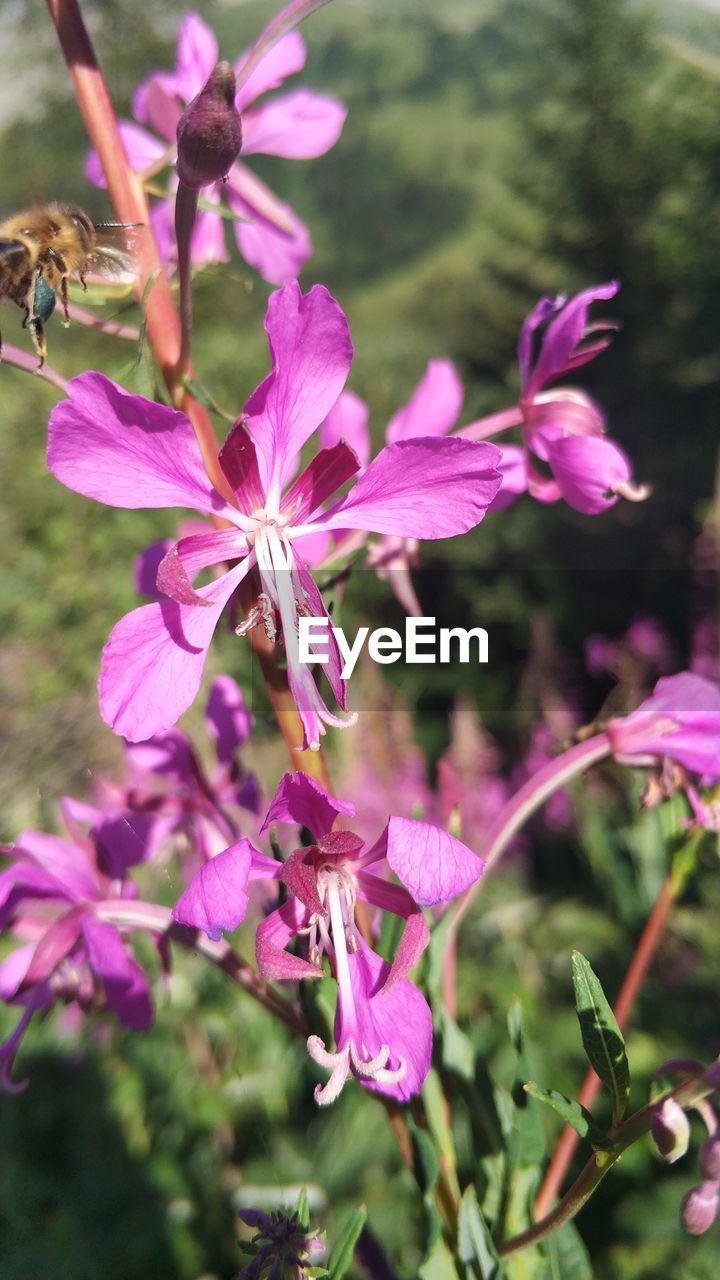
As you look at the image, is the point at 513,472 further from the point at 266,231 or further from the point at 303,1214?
the point at 303,1214

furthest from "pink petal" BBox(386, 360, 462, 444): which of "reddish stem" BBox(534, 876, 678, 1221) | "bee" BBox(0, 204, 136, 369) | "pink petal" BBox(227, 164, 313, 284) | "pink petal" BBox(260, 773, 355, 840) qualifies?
"reddish stem" BBox(534, 876, 678, 1221)

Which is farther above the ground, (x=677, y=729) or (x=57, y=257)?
(x=57, y=257)

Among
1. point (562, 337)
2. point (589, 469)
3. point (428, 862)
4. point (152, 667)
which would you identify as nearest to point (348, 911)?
point (428, 862)

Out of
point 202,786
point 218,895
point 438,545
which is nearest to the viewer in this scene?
point 218,895

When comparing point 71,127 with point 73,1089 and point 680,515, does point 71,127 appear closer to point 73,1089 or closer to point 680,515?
point 680,515

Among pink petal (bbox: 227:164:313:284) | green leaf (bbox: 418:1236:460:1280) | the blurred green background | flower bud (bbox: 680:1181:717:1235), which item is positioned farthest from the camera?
the blurred green background

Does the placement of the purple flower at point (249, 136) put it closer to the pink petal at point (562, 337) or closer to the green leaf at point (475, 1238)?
the pink petal at point (562, 337)

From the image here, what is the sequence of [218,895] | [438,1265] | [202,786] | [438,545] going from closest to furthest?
[218,895]
[438,1265]
[202,786]
[438,545]

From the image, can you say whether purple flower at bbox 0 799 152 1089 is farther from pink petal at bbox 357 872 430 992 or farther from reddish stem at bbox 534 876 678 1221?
reddish stem at bbox 534 876 678 1221
